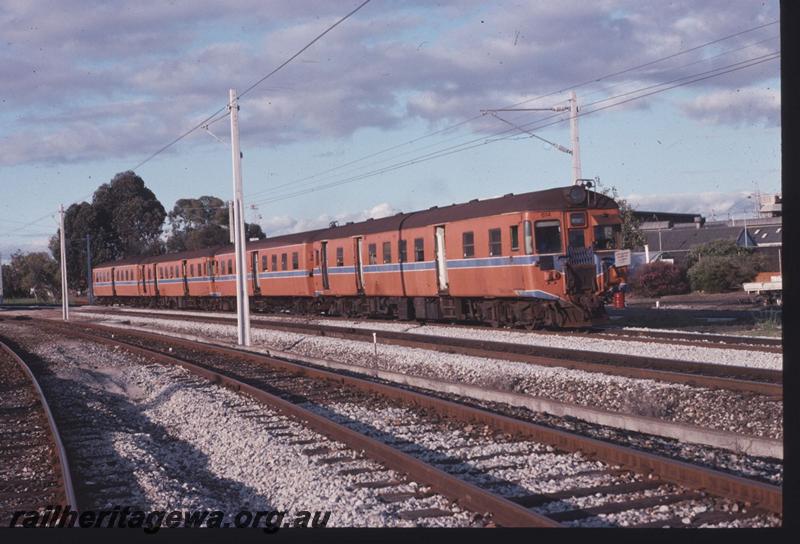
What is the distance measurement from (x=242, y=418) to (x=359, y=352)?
25.5 feet

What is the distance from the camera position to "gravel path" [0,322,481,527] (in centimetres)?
673

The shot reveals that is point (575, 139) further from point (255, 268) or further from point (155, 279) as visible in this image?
point (155, 279)

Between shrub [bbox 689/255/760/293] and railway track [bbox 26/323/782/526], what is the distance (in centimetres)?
2934

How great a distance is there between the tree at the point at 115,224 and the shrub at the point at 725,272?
60642 mm

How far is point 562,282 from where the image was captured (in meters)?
19.5

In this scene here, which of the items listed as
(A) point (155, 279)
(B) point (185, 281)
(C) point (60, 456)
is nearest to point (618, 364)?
(C) point (60, 456)

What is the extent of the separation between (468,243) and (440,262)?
5.91ft

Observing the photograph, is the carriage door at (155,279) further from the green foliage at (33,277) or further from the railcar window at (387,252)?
the green foliage at (33,277)

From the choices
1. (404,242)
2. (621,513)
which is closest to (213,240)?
(404,242)

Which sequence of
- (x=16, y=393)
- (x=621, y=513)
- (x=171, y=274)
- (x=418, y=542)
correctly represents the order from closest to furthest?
1. (x=418, y=542)
2. (x=621, y=513)
3. (x=16, y=393)
4. (x=171, y=274)

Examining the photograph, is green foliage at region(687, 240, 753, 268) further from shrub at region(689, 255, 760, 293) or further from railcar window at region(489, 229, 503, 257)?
railcar window at region(489, 229, 503, 257)

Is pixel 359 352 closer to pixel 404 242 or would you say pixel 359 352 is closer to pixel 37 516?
pixel 404 242

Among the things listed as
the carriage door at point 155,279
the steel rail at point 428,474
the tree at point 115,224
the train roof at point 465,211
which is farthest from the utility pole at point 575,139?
the tree at point 115,224

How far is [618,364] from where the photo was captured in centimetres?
1428
